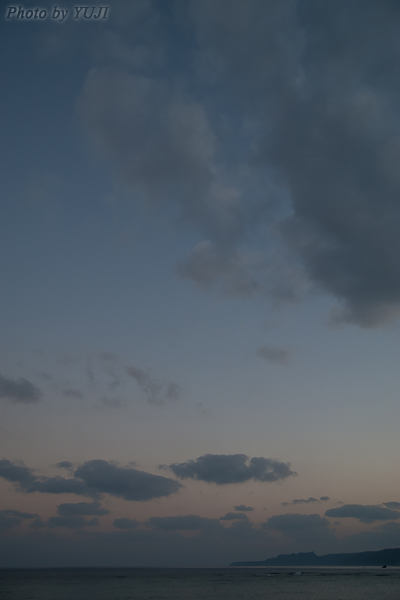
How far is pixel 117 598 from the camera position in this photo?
94.6 metres

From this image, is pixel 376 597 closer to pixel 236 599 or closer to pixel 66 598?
pixel 236 599

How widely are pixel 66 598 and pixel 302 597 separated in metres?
57.4

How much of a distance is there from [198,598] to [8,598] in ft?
151

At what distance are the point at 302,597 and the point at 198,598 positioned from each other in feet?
82.7

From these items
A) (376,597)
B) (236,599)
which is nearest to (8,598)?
(236,599)

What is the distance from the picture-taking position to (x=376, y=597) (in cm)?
9869

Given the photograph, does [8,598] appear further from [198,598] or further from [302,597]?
[302,597]

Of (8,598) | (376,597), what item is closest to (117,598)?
(8,598)

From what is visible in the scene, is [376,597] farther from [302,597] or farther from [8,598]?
[8,598]

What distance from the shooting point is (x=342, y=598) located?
94.4 meters

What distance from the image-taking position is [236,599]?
311ft

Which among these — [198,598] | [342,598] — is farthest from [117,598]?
[342,598]

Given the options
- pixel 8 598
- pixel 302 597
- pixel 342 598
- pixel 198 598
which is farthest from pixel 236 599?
pixel 8 598

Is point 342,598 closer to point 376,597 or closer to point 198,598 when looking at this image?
point 376,597
